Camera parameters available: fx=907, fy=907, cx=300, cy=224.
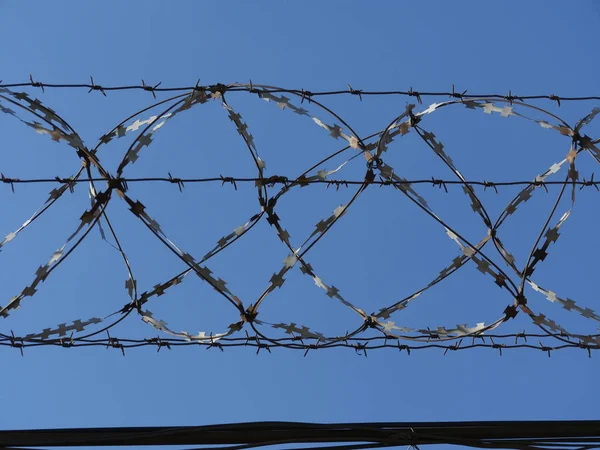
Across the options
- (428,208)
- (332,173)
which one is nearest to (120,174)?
(332,173)

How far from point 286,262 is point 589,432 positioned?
216 centimetres

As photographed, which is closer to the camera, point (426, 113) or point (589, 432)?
point (589, 432)

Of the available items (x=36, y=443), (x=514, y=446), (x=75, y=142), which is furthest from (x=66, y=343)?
(x=514, y=446)

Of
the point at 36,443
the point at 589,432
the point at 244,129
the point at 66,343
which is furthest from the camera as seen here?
the point at 244,129

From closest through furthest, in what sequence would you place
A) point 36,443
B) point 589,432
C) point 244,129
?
point 36,443 → point 589,432 → point 244,129

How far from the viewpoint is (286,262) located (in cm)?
605

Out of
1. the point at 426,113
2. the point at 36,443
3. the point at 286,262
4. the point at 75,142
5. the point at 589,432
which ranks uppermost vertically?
the point at 426,113

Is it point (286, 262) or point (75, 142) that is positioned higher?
point (75, 142)

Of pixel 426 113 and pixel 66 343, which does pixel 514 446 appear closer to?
pixel 426 113

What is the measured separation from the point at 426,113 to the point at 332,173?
79cm

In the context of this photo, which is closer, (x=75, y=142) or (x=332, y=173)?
(x=75, y=142)

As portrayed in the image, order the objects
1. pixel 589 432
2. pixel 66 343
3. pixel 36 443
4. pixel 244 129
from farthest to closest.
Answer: pixel 244 129 → pixel 66 343 → pixel 589 432 → pixel 36 443

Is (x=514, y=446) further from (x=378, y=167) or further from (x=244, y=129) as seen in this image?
(x=244, y=129)

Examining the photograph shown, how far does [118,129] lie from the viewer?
19.9 ft
